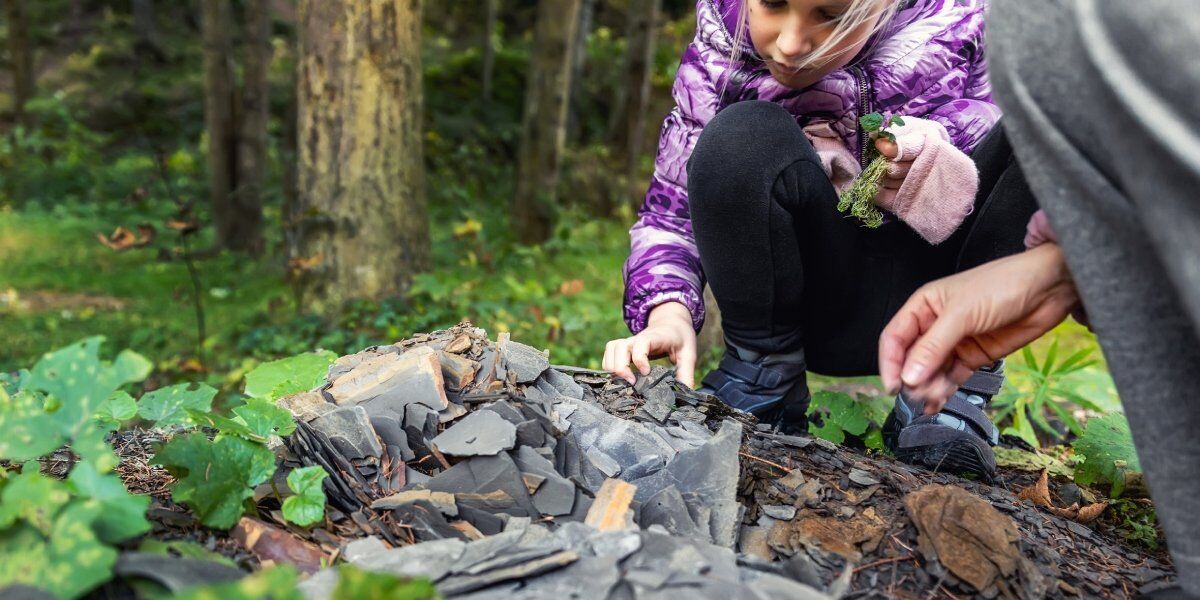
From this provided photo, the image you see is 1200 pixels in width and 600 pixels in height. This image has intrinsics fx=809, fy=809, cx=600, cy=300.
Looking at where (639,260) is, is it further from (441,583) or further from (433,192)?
(433,192)

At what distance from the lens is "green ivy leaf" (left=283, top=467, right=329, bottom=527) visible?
4.40 feet

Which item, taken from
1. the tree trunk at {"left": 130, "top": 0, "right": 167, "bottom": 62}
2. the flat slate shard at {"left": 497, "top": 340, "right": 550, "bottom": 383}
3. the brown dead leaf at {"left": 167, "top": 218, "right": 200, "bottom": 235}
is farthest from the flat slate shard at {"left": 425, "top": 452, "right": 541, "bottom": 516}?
the tree trunk at {"left": 130, "top": 0, "right": 167, "bottom": 62}

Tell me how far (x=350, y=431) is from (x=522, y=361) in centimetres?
45

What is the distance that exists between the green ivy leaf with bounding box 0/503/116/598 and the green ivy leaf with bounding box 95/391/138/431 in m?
0.63

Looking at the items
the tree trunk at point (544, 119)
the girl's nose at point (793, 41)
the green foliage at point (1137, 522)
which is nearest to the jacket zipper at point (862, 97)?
the girl's nose at point (793, 41)

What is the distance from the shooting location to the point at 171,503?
1452 millimetres

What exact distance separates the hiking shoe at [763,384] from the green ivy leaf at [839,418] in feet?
0.24

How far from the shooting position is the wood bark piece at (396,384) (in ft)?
5.58

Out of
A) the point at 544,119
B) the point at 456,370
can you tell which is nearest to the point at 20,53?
the point at 544,119

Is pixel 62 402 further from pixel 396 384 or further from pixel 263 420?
pixel 396 384

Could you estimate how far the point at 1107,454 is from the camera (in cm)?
207

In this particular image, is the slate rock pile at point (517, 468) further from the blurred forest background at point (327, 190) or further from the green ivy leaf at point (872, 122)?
the blurred forest background at point (327, 190)

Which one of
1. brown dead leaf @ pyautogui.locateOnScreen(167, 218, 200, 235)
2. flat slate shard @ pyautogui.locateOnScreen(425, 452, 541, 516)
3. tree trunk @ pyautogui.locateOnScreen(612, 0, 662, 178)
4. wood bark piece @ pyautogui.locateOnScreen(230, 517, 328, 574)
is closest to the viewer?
wood bark piece @ pyautogui.locateOnScreen(230, 517, 328, 574)

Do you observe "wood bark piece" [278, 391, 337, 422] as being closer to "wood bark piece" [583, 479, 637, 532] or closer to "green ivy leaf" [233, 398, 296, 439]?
"green ivy leaf" [233, 398, 296, 439]
